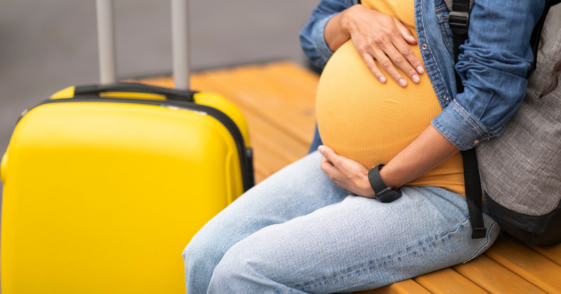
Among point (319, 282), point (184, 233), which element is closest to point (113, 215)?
point (184, 233)

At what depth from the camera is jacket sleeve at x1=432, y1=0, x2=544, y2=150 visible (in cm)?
95

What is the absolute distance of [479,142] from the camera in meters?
1.08

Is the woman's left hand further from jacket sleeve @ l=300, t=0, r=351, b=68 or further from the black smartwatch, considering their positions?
jacket sleeve @ l=300, t=0, r=351, b=68

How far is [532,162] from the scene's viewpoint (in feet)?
3.34

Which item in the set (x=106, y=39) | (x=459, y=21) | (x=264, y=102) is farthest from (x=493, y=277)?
(x=264, y=102)

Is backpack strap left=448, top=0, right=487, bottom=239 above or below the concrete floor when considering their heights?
above

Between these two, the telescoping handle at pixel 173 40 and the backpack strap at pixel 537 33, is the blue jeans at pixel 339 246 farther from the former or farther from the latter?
the telescoping handle at pixel 173 40

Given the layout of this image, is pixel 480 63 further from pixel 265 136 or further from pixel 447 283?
pixel 265 136

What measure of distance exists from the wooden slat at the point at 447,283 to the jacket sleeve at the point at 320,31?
66cm

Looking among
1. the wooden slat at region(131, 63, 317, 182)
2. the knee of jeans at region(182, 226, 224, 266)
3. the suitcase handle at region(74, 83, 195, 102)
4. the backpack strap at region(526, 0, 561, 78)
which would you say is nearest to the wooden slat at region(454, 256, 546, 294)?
the backpack strap at region(526, 0, 561, 78)

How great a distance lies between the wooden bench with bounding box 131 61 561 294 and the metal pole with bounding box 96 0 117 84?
2.55ft

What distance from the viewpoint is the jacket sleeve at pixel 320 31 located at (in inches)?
55.1

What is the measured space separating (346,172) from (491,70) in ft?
1.32

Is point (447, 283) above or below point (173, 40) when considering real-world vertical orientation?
below
